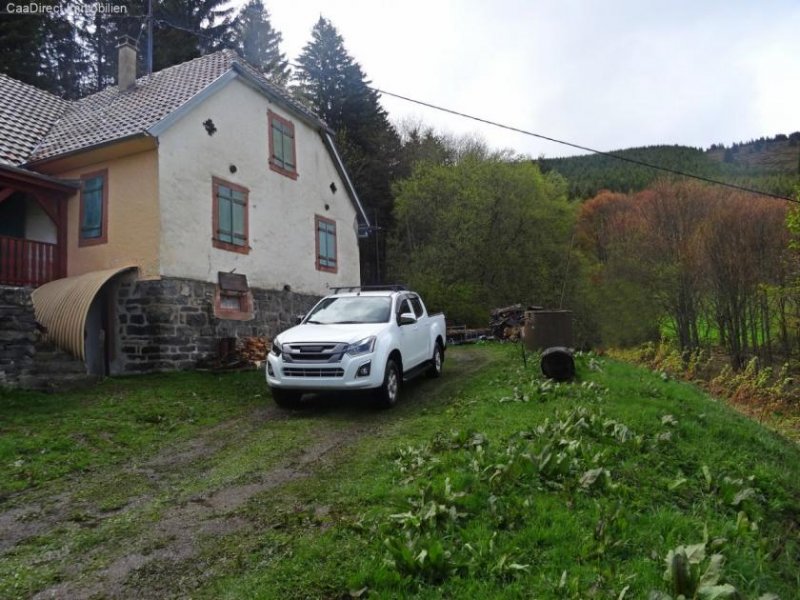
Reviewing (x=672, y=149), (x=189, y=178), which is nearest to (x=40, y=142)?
(x=189, y=178)

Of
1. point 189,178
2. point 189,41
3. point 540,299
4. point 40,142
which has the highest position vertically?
point 189,41

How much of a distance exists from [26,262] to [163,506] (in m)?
10.2

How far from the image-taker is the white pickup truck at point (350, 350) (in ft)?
26.1

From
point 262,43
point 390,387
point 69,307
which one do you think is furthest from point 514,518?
point 262,43

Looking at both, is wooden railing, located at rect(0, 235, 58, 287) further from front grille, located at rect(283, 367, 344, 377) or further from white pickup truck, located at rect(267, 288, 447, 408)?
front grille, located at rect(283, 367, 344, 377)

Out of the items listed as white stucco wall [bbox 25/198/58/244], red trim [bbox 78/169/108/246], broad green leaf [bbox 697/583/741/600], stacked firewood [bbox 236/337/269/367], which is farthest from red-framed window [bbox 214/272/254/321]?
broad green leaf [bbox 697/583/741/600]

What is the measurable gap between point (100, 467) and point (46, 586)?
2.87 meters

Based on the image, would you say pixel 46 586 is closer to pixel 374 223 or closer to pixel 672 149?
pixel 374 223

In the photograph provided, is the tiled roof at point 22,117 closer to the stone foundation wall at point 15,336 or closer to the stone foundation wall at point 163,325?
the stone foundation wall at point 163,325

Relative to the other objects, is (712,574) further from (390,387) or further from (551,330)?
(551,330)

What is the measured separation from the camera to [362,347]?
8.05 metres

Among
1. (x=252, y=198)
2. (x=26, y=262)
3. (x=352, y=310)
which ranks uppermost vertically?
(x=252, y=198)

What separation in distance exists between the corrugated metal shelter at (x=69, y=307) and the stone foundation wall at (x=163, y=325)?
833 millimetres

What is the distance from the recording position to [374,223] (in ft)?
111
